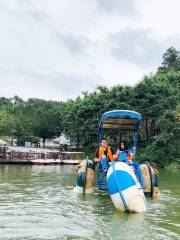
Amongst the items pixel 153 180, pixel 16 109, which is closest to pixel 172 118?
pixel 153 180

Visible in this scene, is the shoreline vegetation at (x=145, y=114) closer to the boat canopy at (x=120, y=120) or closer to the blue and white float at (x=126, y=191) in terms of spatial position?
the boat canopy at (x=120, y=120)

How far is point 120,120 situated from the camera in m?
19.3

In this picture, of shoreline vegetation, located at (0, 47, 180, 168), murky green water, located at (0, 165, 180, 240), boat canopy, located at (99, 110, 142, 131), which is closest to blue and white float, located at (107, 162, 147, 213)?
murky green water, located at (0, 165, 180, 240)

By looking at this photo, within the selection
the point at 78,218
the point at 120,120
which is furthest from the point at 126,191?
the point at 120,120

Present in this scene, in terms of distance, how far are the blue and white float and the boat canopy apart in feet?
13.0

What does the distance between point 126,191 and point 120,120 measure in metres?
6.27

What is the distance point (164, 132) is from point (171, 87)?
760 centimetres

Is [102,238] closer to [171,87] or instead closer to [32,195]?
[32,195]

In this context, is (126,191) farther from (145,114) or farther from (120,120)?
(145,114)

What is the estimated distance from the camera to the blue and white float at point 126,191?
13414 millimetres

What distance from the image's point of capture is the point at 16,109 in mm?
113688

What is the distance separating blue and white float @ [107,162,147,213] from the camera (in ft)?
44.0

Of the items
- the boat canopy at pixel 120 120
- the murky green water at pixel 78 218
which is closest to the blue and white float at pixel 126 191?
the murky green water at pixel 78 218

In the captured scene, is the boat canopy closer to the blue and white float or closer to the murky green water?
the murky green water
